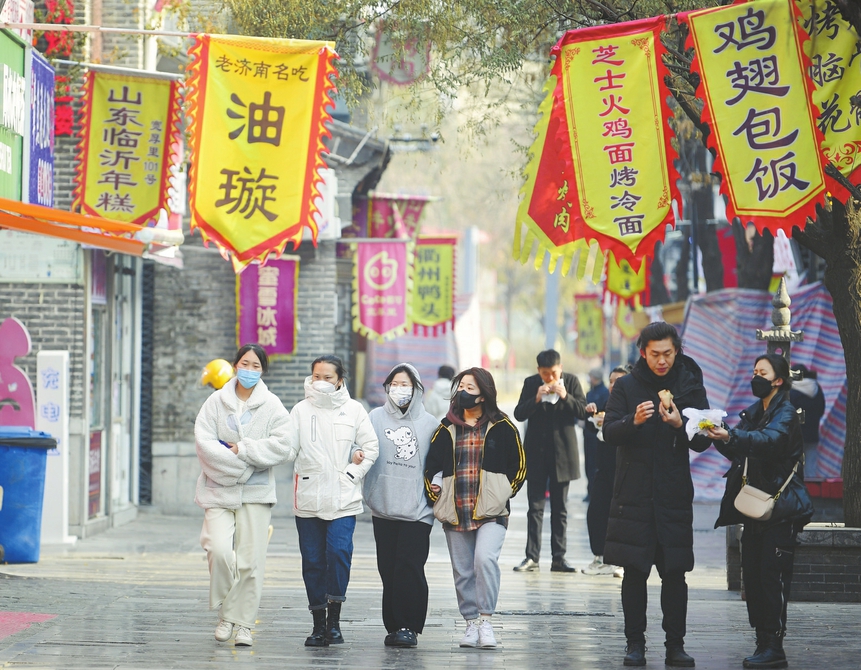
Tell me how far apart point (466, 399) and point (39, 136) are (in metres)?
5.45

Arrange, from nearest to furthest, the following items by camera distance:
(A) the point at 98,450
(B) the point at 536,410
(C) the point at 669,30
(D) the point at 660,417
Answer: (D) the point at 660,417 → (C) the point at 669,30 → (B) the point at 536,410 → (A) the point at 98,450

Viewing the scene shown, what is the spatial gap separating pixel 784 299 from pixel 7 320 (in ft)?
24.0

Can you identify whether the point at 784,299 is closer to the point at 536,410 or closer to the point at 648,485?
the point at 536,410

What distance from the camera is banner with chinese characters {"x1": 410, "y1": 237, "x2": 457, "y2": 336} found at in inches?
851

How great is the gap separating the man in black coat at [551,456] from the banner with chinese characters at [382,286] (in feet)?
19.4

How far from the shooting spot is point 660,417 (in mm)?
6945

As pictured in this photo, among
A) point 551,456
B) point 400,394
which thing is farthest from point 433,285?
point 400,394

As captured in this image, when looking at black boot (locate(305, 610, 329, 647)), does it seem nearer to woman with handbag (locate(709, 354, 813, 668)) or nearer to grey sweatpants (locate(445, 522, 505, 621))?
grey sweatpants (locate(445, 522, 505, 621))

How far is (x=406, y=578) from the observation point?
7633 millimetres

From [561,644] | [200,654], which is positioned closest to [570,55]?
[561,644]

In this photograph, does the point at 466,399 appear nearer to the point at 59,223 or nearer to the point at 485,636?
→ the point at 485,636

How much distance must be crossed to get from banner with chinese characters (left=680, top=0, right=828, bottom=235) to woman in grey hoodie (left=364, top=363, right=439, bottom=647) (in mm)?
2337

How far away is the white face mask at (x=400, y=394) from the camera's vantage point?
307 inches

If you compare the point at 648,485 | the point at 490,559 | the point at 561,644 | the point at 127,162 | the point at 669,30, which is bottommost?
the point at 561,644
